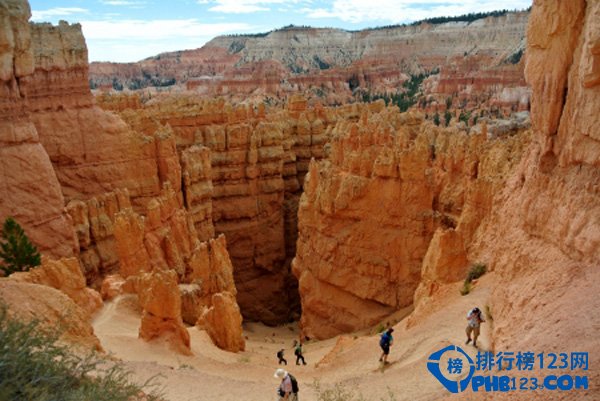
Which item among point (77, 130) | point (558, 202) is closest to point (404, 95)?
point (77, 130)

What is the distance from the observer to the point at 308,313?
76.6 feet

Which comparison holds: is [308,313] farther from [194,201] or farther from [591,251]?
[591,251]

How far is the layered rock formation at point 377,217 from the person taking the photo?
19.4 m

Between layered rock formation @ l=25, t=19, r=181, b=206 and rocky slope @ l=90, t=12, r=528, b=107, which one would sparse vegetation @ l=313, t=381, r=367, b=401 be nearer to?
layered rock formation @ l=25, t=19, r=181, b=206

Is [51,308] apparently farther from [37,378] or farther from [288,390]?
[288,390]

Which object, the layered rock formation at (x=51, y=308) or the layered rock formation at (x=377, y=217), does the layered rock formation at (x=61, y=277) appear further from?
the layered rock formation at (x=377, y=217)

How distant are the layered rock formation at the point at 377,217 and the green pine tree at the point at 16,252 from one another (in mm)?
11502

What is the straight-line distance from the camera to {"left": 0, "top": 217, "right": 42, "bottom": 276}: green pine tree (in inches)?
586

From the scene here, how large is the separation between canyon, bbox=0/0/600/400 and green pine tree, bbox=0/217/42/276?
150 centimetres

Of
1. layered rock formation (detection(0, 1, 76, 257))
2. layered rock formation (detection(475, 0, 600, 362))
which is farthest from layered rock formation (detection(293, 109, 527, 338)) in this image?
layered rock formation (detection(0, 1, 76, 257))

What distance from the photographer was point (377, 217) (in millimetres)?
20953

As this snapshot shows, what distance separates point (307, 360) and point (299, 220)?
918cm

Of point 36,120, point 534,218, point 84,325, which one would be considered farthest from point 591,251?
point 36,120

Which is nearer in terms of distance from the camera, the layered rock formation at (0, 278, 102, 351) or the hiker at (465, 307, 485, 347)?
the hiker at (465, 307, 485, 347)
